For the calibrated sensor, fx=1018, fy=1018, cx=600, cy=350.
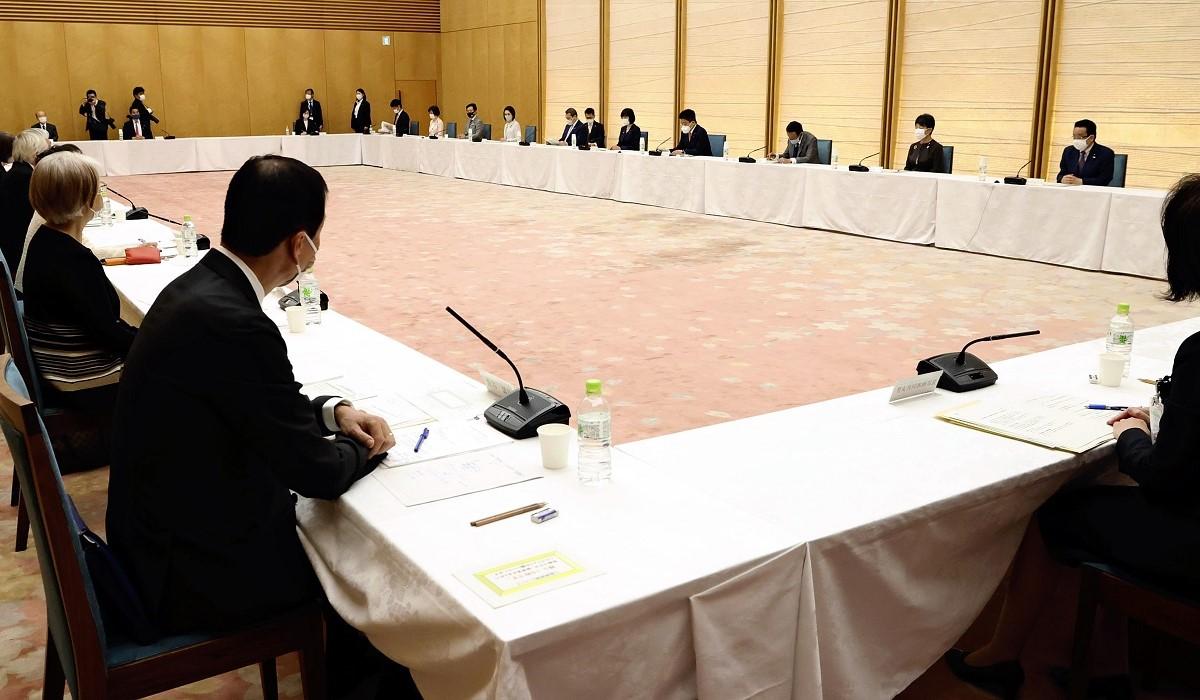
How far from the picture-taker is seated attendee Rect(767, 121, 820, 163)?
448 inches

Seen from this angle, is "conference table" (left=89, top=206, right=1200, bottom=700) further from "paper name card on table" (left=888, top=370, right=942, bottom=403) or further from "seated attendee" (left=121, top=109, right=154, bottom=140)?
"seated attendee" (left=121, top=109, right=154, bottom=140)

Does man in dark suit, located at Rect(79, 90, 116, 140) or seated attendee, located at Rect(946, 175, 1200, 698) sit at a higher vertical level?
man in dark suit, located at Rect(79, 90, 116, 140)

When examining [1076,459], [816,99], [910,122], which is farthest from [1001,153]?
[1076,459]

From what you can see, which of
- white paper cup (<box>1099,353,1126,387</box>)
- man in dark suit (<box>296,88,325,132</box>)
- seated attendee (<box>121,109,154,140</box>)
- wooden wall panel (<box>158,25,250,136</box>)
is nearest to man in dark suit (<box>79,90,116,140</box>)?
seated attendee (<box>121,109,154,140</box>)

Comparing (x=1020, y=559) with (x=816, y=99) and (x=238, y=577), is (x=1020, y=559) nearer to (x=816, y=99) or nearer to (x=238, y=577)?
(x=238, y=577)

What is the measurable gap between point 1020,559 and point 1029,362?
954mm

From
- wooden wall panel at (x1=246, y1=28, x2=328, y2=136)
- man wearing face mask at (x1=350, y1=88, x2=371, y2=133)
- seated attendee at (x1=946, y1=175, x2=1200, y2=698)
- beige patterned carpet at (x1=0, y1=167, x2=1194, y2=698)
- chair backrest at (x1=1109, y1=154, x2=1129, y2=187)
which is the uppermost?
wooden wall panel at (x1=246, y1=28, x2=328, y2=136)

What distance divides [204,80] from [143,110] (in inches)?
81.7

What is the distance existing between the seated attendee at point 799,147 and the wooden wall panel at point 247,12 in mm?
13713

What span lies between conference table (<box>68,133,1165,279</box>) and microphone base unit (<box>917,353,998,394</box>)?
584cm

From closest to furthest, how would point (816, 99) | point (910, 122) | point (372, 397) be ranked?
point (372, 397) < point (910, 122) < point (816, 99)

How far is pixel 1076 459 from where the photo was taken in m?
2.42

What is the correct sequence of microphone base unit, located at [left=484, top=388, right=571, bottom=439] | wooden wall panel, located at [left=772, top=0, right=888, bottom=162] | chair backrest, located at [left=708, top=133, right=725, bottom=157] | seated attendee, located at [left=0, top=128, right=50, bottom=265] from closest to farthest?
microphone base unit, located at [left=484, top=388, right=571, bottom=439] → seated attendee, located at [left=0, top=128, right=50, bottom=265] → chair backrest, located at [left=708, top=133, right=725, bottom=157] → wooden wall panel, located at [left=772, top=0, right=888, bottom=162]

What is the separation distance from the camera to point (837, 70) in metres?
13.3
